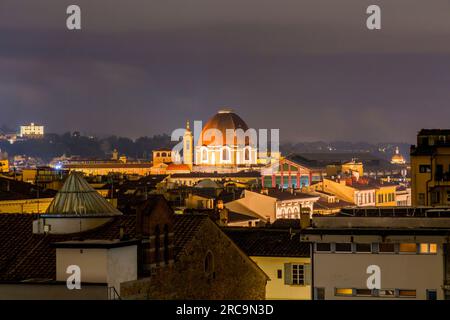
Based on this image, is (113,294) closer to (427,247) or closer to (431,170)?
(427,247)

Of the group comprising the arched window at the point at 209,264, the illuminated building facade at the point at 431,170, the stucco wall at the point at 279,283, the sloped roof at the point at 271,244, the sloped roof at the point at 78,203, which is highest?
the illuminated building facade at the point at 431,170

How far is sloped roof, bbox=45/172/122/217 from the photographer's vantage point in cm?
2661

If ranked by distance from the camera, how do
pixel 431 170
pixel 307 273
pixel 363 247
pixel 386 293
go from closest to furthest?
pixel 386 293 < pixel 363 247 < pixel 307 273 < pixel 431 170

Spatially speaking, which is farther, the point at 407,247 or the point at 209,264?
the point at 209,264

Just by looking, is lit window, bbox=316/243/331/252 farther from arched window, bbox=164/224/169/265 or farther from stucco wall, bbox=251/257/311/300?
stucco wall, bbox=251/257/311/300

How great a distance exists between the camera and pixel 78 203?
88.7 feet

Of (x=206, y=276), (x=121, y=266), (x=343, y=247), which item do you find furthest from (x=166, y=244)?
(x=343, y=247)

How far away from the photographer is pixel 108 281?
72.0 feet

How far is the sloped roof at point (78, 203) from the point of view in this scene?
2661 cm

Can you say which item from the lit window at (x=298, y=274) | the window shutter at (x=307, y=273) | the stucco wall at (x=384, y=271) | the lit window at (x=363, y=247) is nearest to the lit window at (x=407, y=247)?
the stucco wall at (x=384, y=271)

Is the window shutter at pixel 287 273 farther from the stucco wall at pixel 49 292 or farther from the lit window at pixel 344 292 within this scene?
the stucco wall at pixel 49 292
